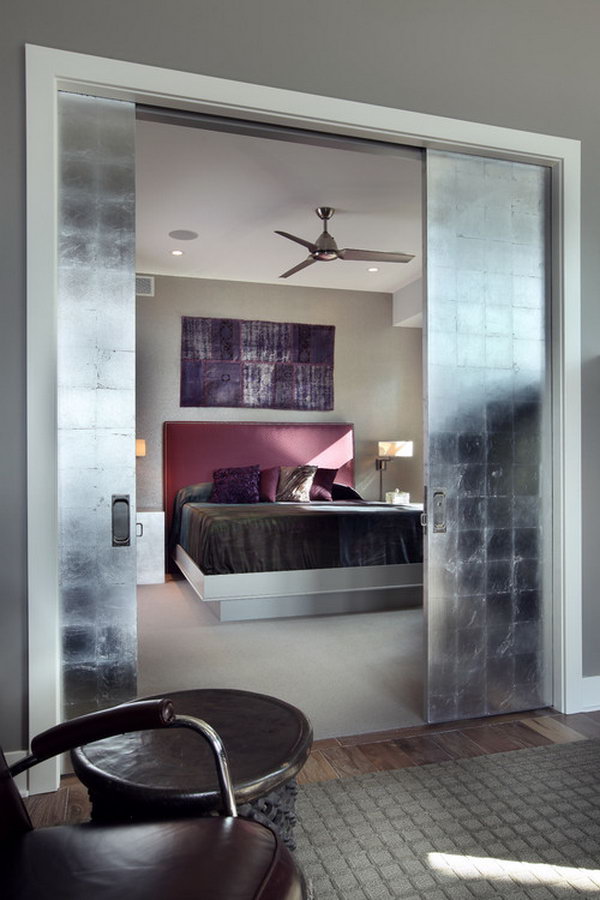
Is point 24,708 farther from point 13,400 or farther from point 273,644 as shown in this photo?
point 273,644

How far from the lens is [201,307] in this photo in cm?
695

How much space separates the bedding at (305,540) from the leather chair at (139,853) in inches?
129

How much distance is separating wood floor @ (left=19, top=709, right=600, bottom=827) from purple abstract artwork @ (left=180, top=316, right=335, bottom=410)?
4.73 metres

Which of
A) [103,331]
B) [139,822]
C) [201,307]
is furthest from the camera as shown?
[201,307]

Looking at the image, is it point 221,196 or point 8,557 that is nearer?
point 8,557

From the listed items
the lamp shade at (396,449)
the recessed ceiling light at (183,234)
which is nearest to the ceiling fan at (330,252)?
the recessed ceiling light at (183,234)

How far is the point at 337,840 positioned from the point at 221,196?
4.23 meters

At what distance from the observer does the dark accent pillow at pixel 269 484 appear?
6.73 metres

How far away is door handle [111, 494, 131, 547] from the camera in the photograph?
96.3 inches

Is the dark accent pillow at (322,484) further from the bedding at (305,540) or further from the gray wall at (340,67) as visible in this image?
the gray wall at (340,67)

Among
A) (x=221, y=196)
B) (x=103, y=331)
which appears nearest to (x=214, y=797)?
(x=103, y=331)

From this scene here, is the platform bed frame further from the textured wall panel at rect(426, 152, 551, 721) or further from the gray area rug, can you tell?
the gray area rug

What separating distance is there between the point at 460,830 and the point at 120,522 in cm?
151

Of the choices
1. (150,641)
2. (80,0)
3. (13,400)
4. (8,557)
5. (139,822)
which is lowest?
(150,641)
